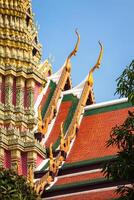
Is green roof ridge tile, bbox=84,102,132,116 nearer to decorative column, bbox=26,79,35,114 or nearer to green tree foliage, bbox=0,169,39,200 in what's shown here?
decorative column, bbox=26,79,35,114

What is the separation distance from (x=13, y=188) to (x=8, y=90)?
861 cm

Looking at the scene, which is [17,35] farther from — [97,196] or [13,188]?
[13,188]

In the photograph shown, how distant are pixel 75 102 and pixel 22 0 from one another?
3.72m

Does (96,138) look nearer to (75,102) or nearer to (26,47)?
(75,102)

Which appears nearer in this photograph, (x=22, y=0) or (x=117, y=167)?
(x=117, y=167)

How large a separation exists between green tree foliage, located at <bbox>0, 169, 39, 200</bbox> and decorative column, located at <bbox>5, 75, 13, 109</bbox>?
24.5 feet

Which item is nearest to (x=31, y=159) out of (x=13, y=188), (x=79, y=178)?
(x=79, y=178)

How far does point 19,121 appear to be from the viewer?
745 inches

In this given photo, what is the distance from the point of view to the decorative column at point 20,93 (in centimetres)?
1930

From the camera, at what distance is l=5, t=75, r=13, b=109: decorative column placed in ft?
63.1

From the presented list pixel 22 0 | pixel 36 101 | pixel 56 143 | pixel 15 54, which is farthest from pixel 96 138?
pixel 22 0

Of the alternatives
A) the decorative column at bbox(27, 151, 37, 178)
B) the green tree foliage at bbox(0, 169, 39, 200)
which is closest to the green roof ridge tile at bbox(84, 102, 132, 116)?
the decorative column at bbox(27, 151, 37, 178)

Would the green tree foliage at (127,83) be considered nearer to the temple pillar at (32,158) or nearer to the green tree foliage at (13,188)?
the green tree foliage at (13,188)

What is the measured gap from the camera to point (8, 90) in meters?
19.5
